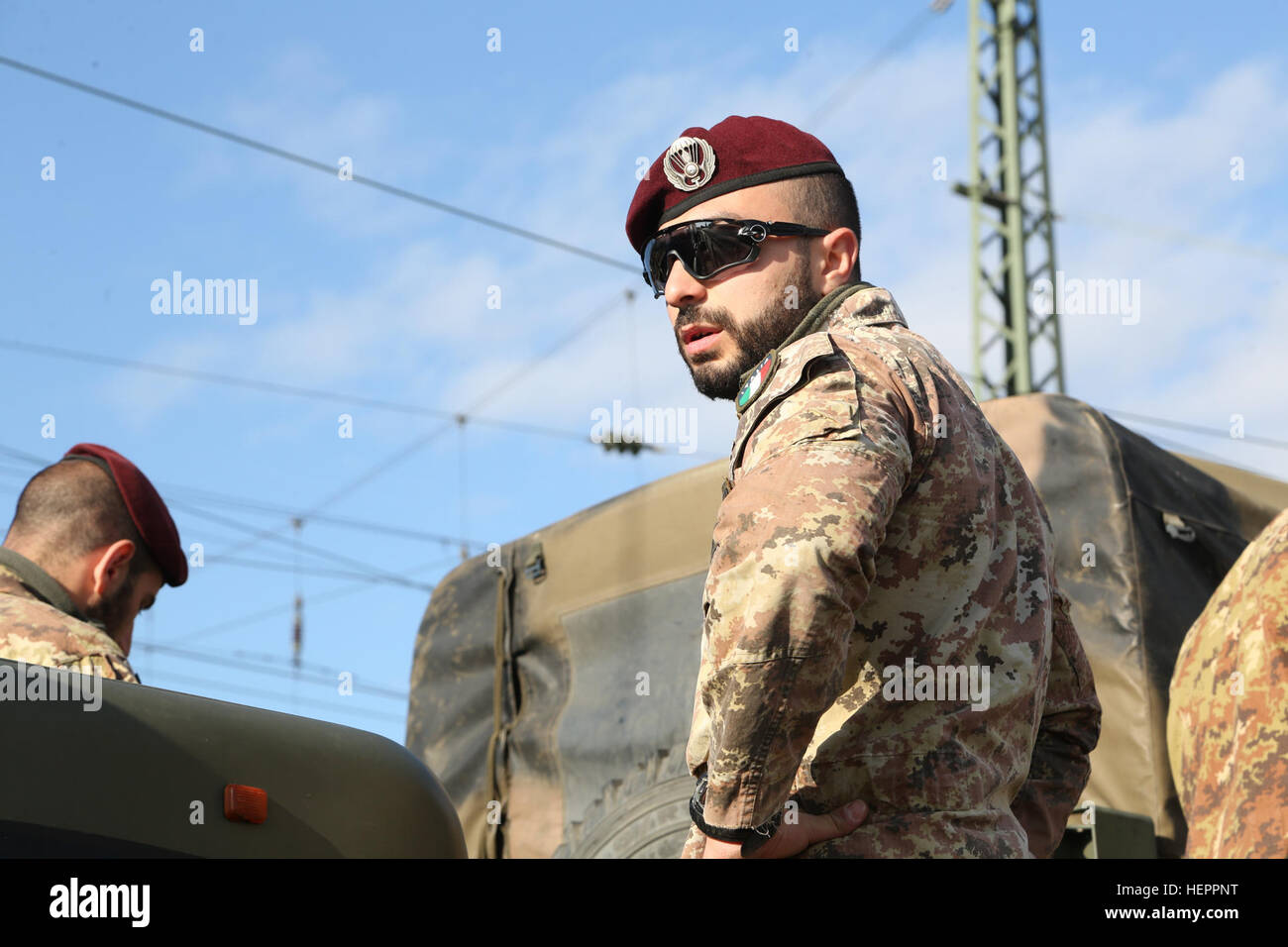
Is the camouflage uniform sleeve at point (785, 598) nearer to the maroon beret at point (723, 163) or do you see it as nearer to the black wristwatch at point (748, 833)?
the black wristwatch at point (748, 833)

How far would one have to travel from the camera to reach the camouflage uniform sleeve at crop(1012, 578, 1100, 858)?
2707 millimetres

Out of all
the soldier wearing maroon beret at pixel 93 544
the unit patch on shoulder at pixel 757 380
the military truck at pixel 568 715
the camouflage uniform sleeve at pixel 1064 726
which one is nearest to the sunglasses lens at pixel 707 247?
the unit patch on shoulder at pixel 757 380

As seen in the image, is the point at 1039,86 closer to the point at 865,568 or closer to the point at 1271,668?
the point at 1271,668

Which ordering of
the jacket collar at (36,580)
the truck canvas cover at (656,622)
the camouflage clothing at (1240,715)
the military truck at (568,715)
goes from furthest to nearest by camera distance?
the truck canvas cover at (656,622)
the jacket collar at (36,580)
the camouflage clothing at (1240,715)
the military truck at (568,715)

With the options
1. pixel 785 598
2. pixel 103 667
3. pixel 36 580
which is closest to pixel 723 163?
pixel 785 598

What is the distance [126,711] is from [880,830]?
1141mm

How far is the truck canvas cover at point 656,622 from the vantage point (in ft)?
13.8

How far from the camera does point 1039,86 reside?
43.9ft

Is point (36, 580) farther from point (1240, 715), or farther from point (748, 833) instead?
point (1240, 715)

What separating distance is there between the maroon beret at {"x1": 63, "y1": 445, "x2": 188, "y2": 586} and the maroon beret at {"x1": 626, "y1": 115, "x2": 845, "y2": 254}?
225cm

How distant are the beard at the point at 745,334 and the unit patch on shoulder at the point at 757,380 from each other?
12 centimetres

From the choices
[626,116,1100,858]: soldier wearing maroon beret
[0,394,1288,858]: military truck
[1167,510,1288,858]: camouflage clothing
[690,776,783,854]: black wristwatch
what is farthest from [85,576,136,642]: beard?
[1167,510,1288,858]: camouflage clothing

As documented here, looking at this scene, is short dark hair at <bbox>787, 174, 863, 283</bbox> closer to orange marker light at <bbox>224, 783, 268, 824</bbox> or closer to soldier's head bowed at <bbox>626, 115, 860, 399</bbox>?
soldier's head bowed at <bbox>626, 115, 860, 399</bbox>
